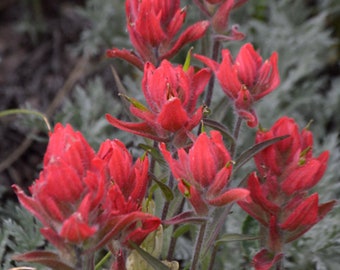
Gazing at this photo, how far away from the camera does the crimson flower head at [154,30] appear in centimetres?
123

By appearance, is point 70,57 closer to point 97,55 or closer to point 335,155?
point 97,55

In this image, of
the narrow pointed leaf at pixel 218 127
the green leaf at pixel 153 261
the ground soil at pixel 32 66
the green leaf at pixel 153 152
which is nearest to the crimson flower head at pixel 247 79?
the narrow pointed leaf at pixel 218 127

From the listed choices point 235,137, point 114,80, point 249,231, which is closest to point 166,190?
point 235,137

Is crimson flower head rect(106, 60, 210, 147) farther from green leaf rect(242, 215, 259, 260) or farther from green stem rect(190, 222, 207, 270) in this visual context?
green leaf rect(242, 215, 259, 260)

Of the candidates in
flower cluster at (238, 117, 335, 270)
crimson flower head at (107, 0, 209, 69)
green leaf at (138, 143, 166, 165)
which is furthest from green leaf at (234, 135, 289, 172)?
crimson flower head at (107, 0, 209, 69)

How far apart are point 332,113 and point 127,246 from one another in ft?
4.49

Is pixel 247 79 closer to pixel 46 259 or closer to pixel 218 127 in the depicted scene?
pixel 218 127

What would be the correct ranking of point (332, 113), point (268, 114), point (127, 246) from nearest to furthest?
point (127, 246) < point (268, 114) < point (332, 113)

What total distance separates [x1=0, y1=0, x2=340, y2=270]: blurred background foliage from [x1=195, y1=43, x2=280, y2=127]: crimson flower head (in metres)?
0.38

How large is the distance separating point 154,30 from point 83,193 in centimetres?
42

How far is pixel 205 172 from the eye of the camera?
999mm

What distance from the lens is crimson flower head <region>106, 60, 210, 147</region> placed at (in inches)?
41.4

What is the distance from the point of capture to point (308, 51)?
7.45 ft

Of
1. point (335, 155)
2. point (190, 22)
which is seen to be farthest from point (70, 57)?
point (335, 155)
